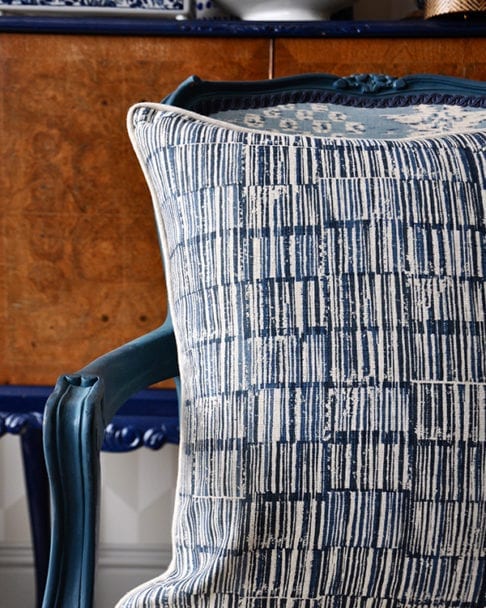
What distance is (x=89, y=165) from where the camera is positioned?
100 centimetres

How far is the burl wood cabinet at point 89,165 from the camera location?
38.5 inches

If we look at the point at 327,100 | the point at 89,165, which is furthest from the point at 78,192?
the point at 327,100

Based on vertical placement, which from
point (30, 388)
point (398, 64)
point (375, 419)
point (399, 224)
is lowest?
point (30, 388)

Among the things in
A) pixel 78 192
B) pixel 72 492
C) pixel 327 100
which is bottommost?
pixel 72 492

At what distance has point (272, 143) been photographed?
0.64m

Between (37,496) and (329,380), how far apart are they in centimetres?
71

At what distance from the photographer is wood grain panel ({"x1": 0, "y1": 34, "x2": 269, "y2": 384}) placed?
981mm

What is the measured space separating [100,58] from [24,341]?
398 mm

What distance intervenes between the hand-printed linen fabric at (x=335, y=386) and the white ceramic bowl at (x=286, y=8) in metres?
0.47

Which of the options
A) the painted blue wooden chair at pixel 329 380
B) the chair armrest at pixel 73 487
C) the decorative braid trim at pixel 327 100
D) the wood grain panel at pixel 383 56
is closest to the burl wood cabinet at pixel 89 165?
the wood grain panel at pixel 383 56

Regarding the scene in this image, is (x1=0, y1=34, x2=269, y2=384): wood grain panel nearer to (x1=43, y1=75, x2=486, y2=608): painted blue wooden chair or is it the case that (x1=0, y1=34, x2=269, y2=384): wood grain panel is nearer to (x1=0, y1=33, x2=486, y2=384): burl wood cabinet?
(x1=0, y1=33, x2=486, y2=384): burl wood cabinet

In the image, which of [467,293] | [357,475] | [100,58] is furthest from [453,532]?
[100,58]

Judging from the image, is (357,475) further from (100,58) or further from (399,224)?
(100,58)

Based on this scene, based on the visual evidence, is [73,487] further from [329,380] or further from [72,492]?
[329,380]
